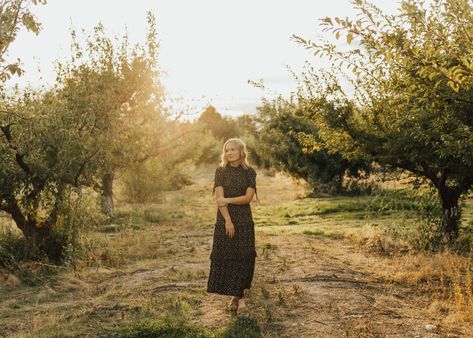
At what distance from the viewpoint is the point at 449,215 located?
37.7 feet

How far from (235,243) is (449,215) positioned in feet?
20.6

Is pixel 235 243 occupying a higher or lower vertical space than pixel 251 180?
lower

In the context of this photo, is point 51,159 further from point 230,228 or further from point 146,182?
point 146,182

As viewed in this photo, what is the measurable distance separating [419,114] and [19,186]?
26.8 feet

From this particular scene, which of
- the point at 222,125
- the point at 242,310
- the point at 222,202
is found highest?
the point at 222,125

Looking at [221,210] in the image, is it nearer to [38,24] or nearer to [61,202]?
[38,24]

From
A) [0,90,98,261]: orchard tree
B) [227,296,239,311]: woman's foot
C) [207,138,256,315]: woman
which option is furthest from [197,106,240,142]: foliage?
[227,296,239,311]: woman's foot

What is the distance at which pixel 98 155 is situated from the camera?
11.6 metres

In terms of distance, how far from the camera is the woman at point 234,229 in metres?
7.49

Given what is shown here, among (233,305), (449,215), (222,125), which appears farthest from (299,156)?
(222,125)

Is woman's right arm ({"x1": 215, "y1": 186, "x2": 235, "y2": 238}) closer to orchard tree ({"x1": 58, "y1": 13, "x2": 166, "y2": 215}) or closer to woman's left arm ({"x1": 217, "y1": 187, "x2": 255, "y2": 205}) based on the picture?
woman's left arm ({"x1": 217, "y1": 187, "x2": 255, "y2": 205})

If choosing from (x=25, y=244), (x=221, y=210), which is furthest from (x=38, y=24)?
(x=25, y=244)

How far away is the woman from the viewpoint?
7.49m

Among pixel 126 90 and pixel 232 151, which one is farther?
pixel 126 90
